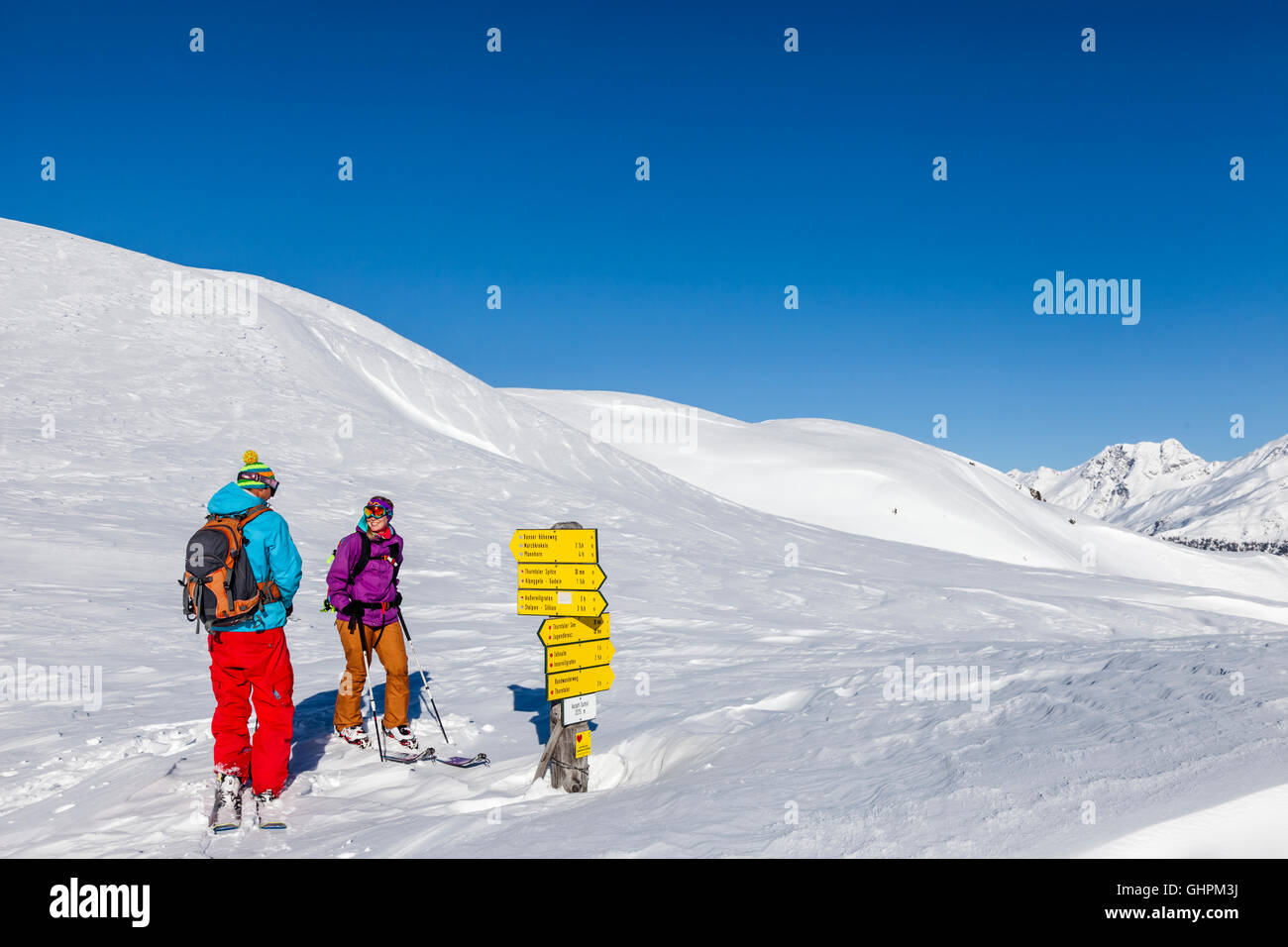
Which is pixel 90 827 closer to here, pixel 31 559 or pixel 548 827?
pixel 548 827

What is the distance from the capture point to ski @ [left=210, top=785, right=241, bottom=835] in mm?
5438

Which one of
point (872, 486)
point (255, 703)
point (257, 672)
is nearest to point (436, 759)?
point (255, 703)

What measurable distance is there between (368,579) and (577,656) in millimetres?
2041

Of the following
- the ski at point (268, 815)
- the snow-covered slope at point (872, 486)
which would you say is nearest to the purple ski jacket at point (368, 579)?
the ski at point (268, 815)

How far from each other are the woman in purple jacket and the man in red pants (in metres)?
1.04

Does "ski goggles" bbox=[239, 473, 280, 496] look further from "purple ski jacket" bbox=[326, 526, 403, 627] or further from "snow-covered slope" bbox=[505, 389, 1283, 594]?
"snow-covered slope" bbox=[505, 389, 1283, 594]

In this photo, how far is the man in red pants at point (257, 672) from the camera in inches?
229

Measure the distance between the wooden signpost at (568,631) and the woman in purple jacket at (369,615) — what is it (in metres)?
1.35

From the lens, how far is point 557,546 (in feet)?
21.6

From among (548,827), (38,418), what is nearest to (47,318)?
(38,418)

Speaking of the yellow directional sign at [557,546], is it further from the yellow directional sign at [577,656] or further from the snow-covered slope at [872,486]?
the snow-covered slope at [872,486]
